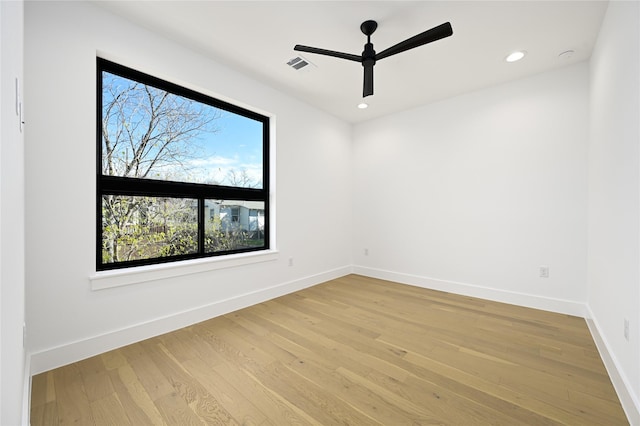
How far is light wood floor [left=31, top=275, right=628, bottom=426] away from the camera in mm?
1465

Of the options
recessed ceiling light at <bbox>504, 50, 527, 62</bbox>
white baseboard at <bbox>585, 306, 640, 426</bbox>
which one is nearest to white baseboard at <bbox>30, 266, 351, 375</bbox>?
white baseboard at <bbox>585, 306, 640, 426</bbox>

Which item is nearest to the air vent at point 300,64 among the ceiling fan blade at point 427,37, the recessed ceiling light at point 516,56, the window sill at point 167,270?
the ceiling fan blade at point 427,37

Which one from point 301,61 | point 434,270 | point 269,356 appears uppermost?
point 301,61

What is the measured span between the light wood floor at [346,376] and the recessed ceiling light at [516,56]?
2.68 meters

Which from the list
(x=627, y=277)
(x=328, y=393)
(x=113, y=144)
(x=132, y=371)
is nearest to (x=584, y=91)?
(x=627, y=277)

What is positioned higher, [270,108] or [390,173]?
[270,108]

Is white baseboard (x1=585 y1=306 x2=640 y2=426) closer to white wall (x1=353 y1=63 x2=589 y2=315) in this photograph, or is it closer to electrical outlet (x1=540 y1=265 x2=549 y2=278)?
electrical outlet (x1=540 y1=265 x2=549 y2=278)

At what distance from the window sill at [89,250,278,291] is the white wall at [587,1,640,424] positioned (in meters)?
3.04

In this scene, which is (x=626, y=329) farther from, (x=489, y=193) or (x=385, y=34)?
(x=385, y=34)

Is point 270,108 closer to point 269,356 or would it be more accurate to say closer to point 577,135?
point 269,356

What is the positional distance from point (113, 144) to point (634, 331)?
3.80 m

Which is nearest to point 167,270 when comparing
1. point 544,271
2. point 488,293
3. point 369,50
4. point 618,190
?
point 369,50

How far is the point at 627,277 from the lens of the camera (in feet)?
5.16

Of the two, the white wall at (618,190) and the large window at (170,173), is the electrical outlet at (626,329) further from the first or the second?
the large window at (170,173)
